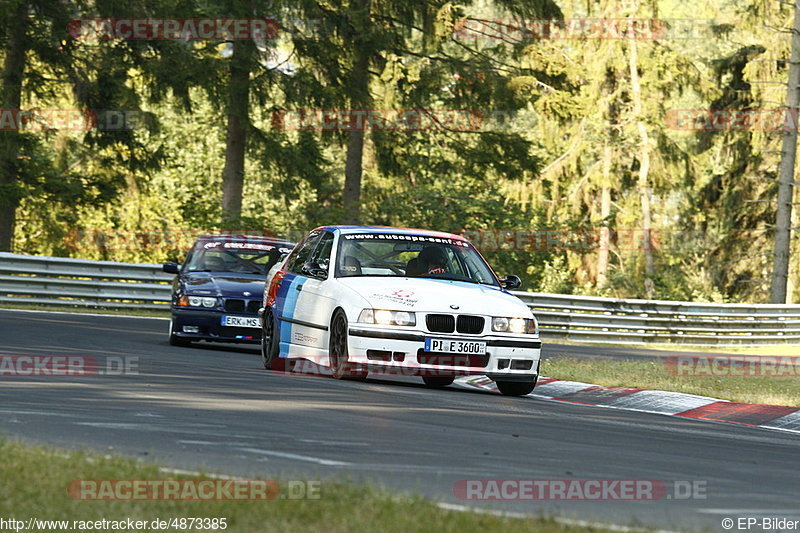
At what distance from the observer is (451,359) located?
12.3m

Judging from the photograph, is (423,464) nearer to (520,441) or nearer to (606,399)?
(520,441)

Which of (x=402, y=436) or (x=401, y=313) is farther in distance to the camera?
(x=401, y=313)

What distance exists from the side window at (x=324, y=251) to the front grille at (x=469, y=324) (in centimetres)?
185

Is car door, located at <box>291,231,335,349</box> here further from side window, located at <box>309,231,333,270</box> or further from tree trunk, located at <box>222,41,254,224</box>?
tree trunk, located at <box>222,41,254,224</box>

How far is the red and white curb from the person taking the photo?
12562 mm

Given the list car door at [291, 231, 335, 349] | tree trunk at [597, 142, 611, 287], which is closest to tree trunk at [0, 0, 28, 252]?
car door at [291, 231, 335, 349]

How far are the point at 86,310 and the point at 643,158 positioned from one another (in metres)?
26.4

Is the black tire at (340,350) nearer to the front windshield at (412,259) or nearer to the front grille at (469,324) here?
the front windshield at (412,259)

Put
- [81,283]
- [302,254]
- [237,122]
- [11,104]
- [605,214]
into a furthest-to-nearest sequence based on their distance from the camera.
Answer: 1. [605,214]
2. [237,122]
3. [11,104]
4. [81,283]
5. [302,254]

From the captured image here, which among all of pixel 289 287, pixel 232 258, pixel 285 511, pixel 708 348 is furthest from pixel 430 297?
pixel 708 348

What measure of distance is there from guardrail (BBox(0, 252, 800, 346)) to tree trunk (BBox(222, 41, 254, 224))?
5.13 m

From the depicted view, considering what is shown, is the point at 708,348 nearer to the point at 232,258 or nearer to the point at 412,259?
the point at 232,258

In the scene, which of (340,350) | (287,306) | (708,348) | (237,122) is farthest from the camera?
(237,122)

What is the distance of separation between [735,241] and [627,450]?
3963 centimetres
